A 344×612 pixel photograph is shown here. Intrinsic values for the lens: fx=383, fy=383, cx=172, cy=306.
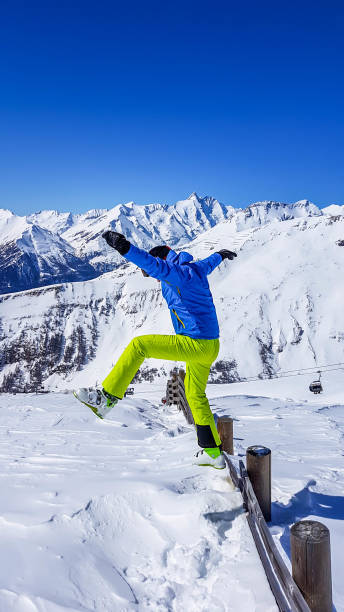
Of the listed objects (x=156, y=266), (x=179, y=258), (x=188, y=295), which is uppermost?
(x=179, y=258)

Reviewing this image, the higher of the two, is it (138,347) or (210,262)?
(210,262)

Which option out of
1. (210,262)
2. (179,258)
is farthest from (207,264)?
(179,258)

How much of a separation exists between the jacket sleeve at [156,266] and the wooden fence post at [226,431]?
237 centimetres

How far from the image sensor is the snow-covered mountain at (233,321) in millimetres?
142000

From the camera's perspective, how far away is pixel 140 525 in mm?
3760

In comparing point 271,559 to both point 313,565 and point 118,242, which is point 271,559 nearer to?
point 313,565

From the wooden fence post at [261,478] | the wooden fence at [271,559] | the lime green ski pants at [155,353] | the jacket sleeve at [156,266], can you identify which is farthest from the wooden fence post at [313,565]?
the jacket sleeve at [156,266]

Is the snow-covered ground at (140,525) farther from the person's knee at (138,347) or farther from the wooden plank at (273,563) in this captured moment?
the person's knee at (138,347)

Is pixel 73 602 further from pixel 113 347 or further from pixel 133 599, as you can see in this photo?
pixel 113 347

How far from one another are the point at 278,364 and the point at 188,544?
143 m

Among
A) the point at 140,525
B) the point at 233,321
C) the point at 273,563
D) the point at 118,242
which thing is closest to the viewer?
the point at 273,563

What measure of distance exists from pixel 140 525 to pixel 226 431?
7.04ft

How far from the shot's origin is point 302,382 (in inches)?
1342

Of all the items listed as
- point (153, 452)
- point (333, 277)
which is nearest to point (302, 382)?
A: point (153, 452)
